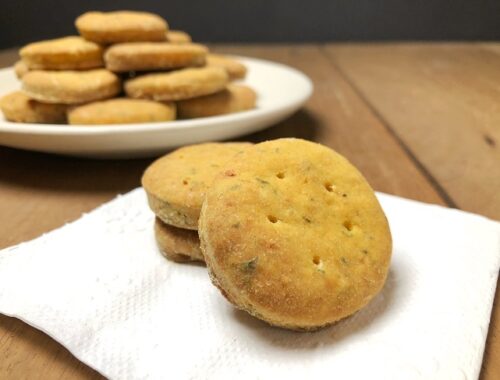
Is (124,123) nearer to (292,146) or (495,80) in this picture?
(292,146)

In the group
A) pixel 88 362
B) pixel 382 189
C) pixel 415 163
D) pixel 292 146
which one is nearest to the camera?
pixel 88 362

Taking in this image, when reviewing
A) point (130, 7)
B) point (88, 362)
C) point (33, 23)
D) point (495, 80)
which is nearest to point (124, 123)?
point (88, 362)

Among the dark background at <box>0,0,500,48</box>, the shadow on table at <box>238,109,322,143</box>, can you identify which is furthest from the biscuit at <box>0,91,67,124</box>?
the dark background at <box>0,0,500,48</box>

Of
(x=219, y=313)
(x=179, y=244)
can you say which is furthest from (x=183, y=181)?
(x=219, y=313)

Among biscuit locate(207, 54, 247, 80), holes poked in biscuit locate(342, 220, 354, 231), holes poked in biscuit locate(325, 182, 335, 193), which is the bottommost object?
biscuit locate(207, 54, 247, 80)

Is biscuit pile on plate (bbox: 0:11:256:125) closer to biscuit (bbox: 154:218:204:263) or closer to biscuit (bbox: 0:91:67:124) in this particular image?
biscuit (bbox: 0:91:67:124)

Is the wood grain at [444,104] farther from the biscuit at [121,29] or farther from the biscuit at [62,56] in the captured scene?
the biscuit at [62,56]

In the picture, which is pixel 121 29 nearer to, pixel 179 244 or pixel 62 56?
pixel 62 56
